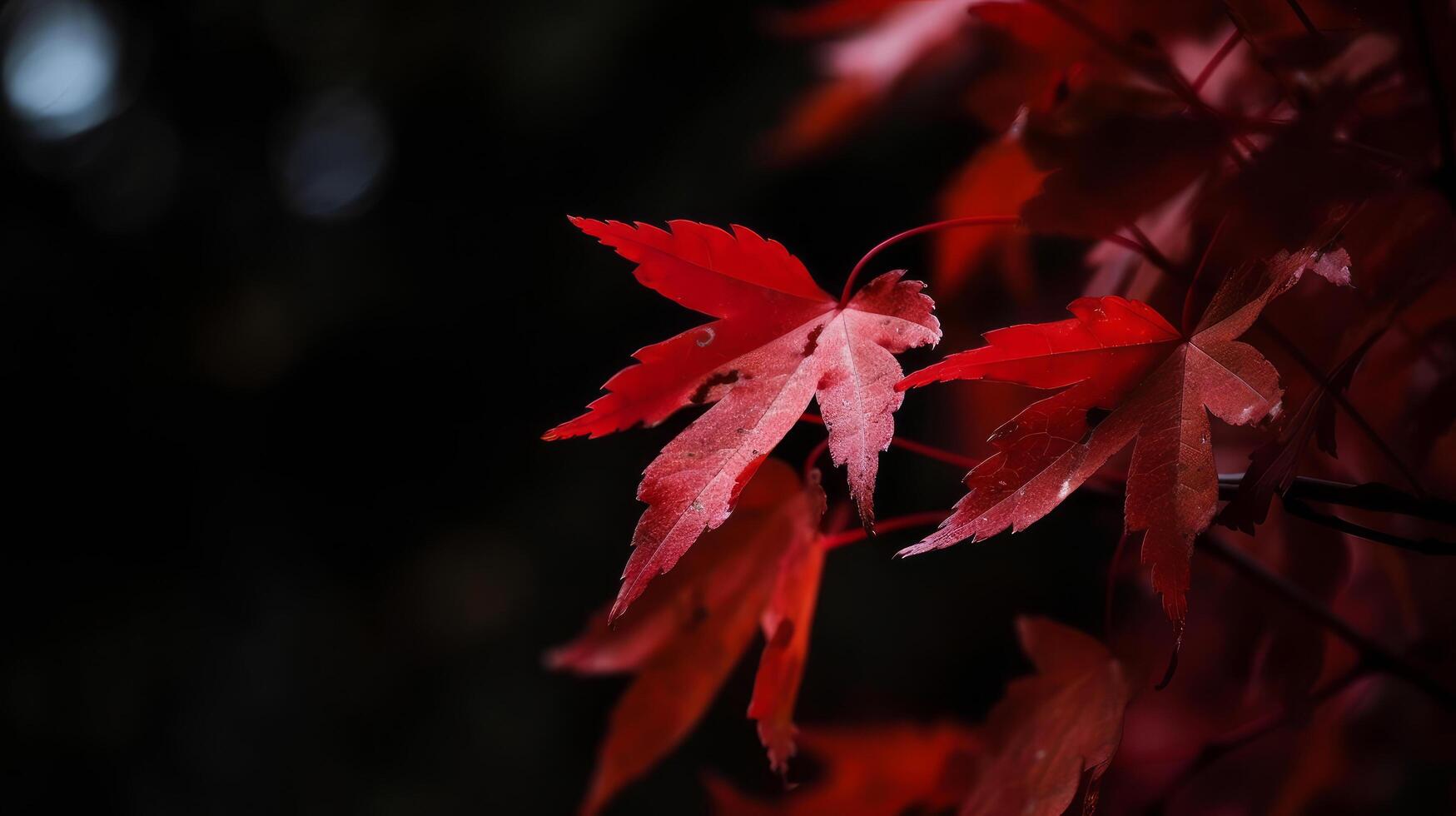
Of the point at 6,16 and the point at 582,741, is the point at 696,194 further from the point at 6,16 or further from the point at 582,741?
the point at 6,16

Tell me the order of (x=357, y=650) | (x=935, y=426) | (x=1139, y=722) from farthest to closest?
1. (x=357, y=650)
2. (x=935, y=426)
3. (x=1139, y=722)

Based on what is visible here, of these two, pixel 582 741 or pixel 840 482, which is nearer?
pixel 840 482

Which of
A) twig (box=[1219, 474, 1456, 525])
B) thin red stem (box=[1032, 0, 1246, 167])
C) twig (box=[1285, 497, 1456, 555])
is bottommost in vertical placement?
twig (box=[1285, 497, 1456, 555])

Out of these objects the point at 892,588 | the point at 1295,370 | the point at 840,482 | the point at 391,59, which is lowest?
the point at 892,588

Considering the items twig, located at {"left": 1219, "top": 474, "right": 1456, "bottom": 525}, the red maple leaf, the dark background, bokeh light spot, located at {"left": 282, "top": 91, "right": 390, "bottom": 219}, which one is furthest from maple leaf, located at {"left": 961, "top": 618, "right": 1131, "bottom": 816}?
bokeh light spot, located at {"left": 282, "top": 91, "right": 390, "bottom": 219}

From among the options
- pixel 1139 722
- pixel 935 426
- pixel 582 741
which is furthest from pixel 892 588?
pixel 1139 722

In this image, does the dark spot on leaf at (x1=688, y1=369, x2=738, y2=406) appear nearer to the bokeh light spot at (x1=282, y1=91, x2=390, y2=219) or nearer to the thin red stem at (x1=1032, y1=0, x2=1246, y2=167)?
the thin red stem at (x1=1032, y1=0, x2=1246, y2=167)

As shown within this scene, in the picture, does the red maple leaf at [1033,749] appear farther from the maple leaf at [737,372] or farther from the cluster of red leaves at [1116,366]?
the maple leaf at [737,372]

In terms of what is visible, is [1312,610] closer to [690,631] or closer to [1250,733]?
[1250,733]
